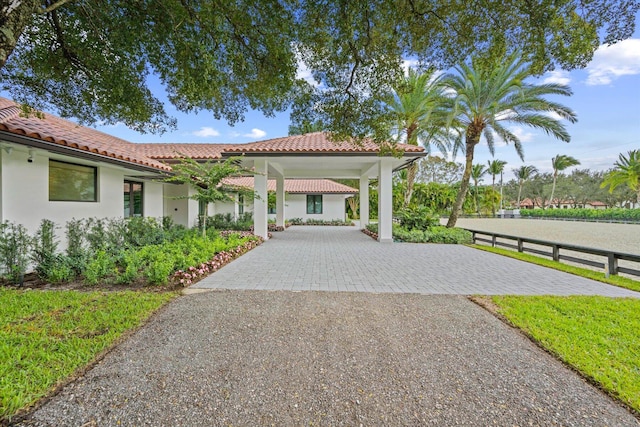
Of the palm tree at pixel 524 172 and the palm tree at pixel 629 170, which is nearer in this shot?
the palm tree at pixel 629 170

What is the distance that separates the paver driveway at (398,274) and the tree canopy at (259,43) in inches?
155

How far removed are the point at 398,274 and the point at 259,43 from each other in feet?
19.2

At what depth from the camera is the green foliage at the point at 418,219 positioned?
14164 mm

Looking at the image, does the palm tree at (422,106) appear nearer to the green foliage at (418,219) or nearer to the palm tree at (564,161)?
the green foliage at (418,219)

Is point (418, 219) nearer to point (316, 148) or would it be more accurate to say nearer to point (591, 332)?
point (316, 148)

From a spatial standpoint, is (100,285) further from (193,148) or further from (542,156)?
(542,156)

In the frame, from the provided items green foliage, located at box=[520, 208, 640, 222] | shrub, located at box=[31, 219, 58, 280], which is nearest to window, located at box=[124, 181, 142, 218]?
shrub, located at box=[31, 219, 58, 280]

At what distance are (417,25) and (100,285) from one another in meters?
7.76

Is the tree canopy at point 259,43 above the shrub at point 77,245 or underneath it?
above

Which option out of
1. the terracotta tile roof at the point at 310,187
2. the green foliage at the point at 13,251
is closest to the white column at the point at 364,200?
the terracotta tile roof at the point at 310,187

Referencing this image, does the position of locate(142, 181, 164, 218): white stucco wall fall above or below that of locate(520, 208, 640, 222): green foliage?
above

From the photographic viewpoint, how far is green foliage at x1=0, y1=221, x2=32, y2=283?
5.41 meters

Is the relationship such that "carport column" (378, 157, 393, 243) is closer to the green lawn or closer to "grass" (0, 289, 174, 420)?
the green lawn

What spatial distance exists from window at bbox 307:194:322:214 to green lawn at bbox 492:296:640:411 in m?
20.9
